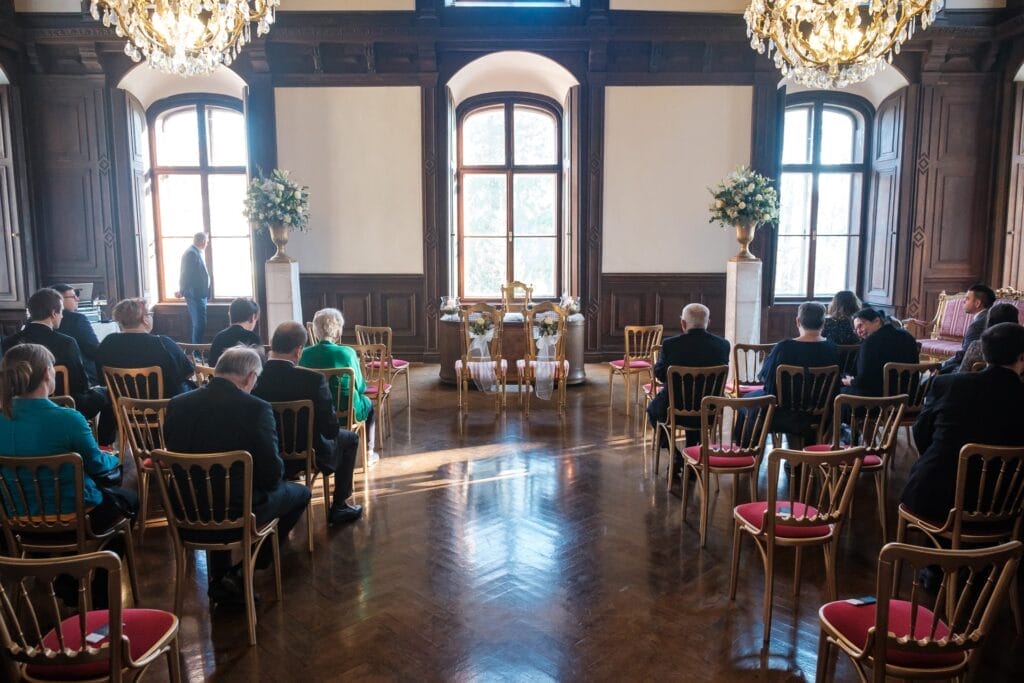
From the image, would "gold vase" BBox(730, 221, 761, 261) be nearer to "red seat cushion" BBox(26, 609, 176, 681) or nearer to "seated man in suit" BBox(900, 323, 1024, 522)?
"seated man in suit" BBox(900, 323, 1024, 522)

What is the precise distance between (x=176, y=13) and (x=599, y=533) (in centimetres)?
476

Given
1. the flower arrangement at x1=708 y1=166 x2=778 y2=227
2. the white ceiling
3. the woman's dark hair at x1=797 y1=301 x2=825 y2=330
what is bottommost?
the woman's dark hair at x1=797 y1=301 x2=825 y2=330

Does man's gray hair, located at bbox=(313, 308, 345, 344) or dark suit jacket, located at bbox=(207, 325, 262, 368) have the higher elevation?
man's gray hair, located at bbox=(313, 308, 345, 344)

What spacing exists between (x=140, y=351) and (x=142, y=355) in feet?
0.10

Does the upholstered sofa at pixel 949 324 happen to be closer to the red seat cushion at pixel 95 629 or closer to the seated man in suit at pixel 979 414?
the seated man in suit at pixel 979 414

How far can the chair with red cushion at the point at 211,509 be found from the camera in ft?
10.4

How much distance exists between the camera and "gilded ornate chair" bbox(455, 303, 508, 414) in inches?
288

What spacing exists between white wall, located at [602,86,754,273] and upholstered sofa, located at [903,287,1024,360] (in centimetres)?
260

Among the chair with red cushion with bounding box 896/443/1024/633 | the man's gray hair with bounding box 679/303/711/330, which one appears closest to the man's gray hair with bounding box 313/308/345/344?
the man's gray hair with bounding box 679/303/711/330

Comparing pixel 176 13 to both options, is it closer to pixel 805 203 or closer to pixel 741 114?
pixel 741 114

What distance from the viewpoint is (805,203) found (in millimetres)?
10984

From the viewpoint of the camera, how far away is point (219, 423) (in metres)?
3.35

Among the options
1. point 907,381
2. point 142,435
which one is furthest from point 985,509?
point 142,435

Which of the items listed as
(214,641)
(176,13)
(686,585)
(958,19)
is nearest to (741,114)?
(958,19)
